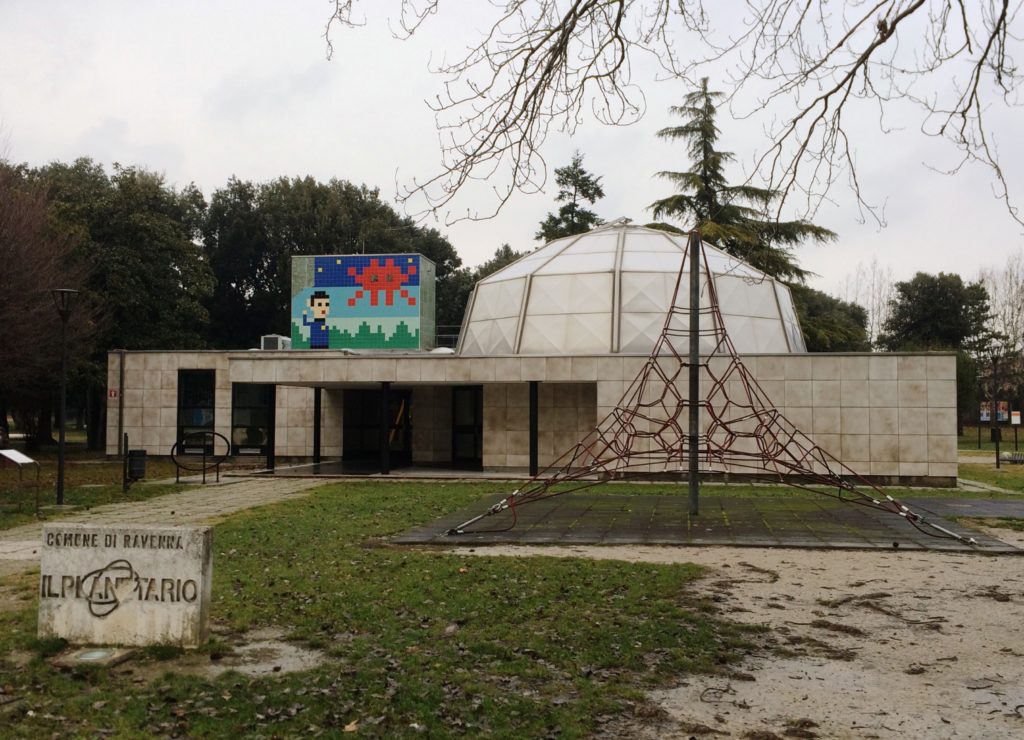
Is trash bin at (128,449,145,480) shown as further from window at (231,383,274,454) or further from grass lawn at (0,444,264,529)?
window at (231,383,274,454)

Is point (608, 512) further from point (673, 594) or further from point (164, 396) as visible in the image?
point (164, 396)

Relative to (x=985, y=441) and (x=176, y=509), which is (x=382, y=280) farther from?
(x=985, y=441)

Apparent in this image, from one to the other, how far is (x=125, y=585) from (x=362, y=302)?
2682 cm

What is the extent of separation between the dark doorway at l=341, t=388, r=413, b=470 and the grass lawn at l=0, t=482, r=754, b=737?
70.8 ft

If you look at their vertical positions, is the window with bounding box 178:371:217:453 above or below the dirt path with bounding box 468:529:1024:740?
above

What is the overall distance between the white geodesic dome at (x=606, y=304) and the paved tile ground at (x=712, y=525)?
969 centimetres

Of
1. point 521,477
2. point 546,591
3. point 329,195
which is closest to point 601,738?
point 546,591

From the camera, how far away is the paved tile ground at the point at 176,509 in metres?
12.4

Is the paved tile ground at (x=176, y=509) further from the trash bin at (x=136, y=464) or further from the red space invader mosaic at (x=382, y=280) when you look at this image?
the red space invader mosaic at (x=382, y=280)

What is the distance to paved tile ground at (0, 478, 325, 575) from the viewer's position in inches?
489

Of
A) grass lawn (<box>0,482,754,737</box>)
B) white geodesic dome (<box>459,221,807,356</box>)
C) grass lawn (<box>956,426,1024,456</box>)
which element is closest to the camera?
grass lawn (<box>0,482,754,737</box>)

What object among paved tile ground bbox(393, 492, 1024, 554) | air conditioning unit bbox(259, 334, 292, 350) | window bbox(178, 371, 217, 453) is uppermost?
air conditioning unit bbox(259, 334, 292, 350)

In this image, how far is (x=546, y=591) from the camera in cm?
939

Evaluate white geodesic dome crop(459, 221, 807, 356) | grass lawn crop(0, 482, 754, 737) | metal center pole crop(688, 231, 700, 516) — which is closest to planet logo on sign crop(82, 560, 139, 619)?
grass lawn crop(0, 482, 754, 737)
